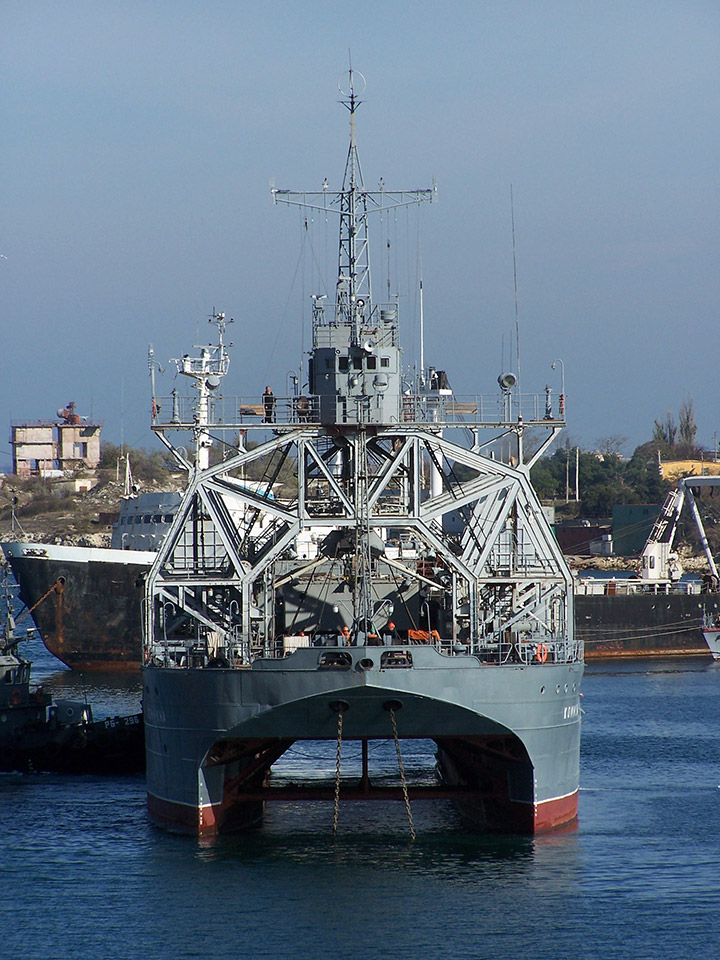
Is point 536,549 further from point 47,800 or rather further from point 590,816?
point 47,800

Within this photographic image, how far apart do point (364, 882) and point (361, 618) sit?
594cm

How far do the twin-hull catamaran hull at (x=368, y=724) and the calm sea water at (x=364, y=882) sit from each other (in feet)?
2.82

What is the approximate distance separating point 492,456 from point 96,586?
133ft

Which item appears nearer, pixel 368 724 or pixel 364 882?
pixel 364 882

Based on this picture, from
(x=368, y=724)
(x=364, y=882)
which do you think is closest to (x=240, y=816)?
(x=368, y=724)

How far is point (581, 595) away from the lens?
80125 millimetres

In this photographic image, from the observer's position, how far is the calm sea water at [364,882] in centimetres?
2492

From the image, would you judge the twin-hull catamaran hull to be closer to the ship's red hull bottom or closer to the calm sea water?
the ship's red hull bottom

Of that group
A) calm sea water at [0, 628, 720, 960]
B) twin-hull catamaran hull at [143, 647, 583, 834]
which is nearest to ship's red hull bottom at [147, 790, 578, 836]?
twin-hull catamaran hull at [143, 647, 583, 834]

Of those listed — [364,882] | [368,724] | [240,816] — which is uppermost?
[368,724]

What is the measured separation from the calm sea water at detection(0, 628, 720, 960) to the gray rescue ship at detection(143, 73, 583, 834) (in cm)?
128

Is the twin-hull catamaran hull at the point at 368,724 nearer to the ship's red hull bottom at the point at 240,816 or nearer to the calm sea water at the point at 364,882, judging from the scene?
the ship's red hull bottom at the point at 240,816

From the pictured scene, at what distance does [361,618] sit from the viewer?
3158cm

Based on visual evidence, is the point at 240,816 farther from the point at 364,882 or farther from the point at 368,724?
the point at 364,882
